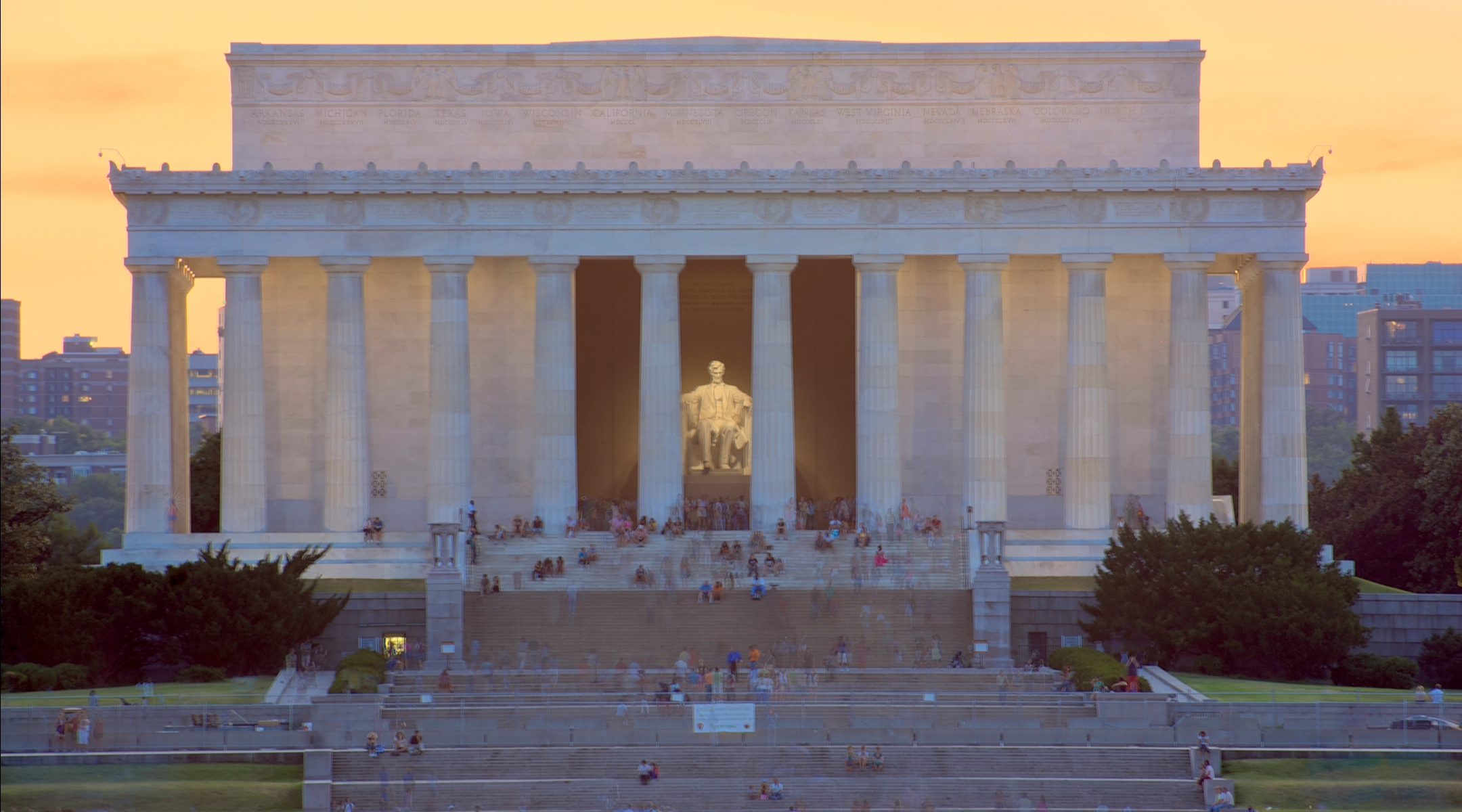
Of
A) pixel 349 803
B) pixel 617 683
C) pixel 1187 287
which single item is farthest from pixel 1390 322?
pixel 349 803

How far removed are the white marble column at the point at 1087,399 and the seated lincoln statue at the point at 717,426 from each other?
13976mm

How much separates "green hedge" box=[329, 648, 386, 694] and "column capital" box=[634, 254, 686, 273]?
884 inches

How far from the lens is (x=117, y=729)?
55.8 metres

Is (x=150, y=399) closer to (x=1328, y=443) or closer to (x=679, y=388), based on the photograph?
(x=679, y=388)

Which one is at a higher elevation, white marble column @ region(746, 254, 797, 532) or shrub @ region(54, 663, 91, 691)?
white marble column @ region(746, 254, 797, 532)

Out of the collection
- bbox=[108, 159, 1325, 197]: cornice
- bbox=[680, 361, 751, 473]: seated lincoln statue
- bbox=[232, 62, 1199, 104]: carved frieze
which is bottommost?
bbox=[680, 361, 751, 473]: seated lincoln statue

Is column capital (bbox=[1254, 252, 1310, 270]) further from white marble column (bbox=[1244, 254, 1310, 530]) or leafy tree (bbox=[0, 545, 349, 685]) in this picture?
leafy tree (bbox=[0, 545, 349, 685])

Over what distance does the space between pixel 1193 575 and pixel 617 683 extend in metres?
19.4

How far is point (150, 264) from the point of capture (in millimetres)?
85250

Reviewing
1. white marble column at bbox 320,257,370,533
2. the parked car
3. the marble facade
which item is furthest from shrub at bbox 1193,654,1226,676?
white marble column at bbox 320,257,370,533

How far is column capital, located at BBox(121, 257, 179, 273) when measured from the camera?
85188 mm

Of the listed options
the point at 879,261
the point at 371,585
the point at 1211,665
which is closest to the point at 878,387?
the point at 879,261

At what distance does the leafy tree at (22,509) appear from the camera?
81438 millimetres

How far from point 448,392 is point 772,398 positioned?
12957 millimetres
